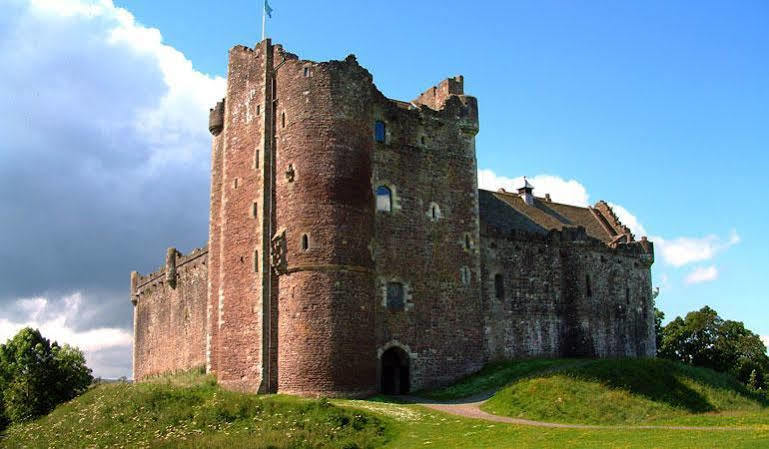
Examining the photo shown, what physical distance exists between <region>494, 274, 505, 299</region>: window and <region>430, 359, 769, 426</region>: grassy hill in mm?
6658

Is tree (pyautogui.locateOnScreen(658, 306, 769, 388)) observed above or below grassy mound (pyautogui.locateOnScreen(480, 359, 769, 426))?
above

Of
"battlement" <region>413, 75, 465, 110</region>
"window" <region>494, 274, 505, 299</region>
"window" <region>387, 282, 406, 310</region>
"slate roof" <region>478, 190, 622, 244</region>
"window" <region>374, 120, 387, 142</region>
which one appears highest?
"battlement" <region>413, 75, 465, 110</region>

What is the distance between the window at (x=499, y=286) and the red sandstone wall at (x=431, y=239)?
297 centimetres

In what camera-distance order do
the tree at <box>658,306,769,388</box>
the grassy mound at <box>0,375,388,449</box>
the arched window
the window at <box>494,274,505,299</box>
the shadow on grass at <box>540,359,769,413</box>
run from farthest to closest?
the tree at <box>658,306,769,388</box> < the window at <box>494,274,505,299</box> < the arched window < the shadow on grass at <box>540,359,769,413</box> < the grassy mound at <box>0,375,388,449</box>

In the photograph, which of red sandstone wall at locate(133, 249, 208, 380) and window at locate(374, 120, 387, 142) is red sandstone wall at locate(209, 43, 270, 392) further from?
window at locate(374, 120, 387, 142)

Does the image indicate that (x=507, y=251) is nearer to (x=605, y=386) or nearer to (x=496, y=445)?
(x=605, y=386)

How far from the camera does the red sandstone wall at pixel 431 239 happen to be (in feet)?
137

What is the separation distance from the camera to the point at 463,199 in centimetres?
4569

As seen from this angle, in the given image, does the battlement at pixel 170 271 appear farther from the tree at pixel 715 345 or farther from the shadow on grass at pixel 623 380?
the tree at pixel 715 345

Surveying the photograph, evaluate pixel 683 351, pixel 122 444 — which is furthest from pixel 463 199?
pixel 683 351

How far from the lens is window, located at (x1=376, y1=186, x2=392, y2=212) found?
138 ft

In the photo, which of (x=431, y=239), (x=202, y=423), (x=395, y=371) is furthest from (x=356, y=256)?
(x=202, y=423)

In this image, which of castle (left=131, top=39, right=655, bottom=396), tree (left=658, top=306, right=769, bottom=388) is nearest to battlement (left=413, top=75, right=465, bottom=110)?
castle (left=131, top=39, right=655, bottom=396)

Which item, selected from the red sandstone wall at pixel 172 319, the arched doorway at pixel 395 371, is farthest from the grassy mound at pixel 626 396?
the red sandstone wall at pixel 172 319
